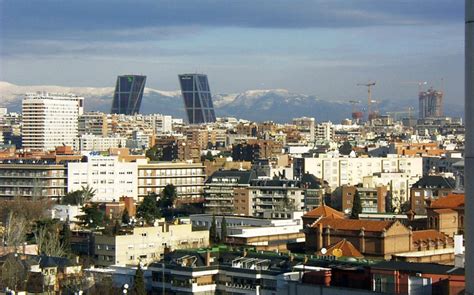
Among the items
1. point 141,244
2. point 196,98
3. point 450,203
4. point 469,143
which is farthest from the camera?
point 196,98

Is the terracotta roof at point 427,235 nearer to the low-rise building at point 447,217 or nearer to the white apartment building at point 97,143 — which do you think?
the low-rise building at point 447,217

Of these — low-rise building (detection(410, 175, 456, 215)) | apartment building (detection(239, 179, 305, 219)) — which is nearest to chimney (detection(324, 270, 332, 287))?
low-rise building (detection(410, 175, 456, 215))

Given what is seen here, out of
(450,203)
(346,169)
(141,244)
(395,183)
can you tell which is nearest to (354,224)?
(450,203)

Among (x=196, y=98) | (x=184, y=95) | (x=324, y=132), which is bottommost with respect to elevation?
(x=324, y=132)

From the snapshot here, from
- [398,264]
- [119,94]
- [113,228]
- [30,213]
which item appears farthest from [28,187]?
[119,94]

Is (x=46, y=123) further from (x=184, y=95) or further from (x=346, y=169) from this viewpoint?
(x=184, y=95)

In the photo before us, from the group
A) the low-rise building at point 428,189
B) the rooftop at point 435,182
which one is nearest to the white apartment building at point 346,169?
the rooftop at point 435,182
